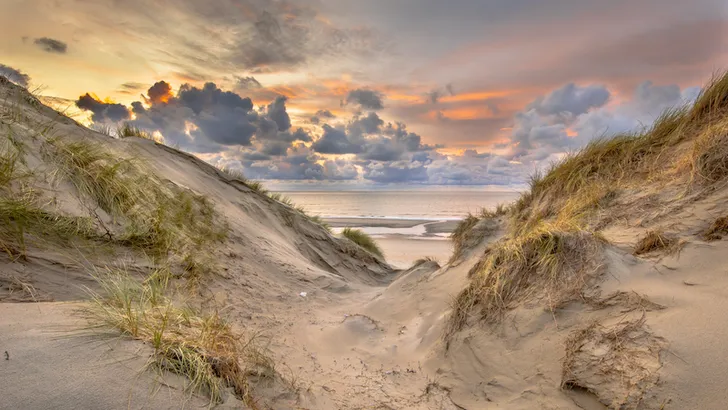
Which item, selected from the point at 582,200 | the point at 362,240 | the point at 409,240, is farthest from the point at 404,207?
the point at 582,200

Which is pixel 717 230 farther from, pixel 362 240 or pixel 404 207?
pixel 404 207

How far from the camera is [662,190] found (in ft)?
14.0

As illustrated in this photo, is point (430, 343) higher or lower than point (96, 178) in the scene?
lower

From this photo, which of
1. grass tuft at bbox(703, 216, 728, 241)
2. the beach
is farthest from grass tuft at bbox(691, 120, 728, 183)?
the beach

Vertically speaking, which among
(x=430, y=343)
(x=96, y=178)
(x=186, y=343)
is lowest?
(x=430, y=343)

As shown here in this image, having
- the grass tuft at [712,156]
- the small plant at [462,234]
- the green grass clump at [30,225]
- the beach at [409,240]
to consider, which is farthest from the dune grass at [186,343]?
the beach at [409,240]

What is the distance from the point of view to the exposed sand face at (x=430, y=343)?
2.04 m

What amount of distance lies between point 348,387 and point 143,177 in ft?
15.4

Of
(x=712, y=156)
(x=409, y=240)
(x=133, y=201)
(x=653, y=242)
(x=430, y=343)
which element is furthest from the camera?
(x=409, y=240)

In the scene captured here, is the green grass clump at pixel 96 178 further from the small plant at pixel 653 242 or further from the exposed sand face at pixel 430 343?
the small plant at pixel 653 242

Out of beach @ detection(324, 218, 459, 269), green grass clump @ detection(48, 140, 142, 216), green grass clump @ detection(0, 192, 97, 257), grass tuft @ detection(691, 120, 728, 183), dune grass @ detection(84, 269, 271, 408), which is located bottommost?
beach @ detection(324, 218, 459, 269)

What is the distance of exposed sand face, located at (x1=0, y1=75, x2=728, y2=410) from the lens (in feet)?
6.69

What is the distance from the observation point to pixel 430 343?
428 centimetres

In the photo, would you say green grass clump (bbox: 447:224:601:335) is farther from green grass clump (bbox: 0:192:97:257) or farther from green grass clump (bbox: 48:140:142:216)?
green grass clump (bbox: 48:140:142:216)
